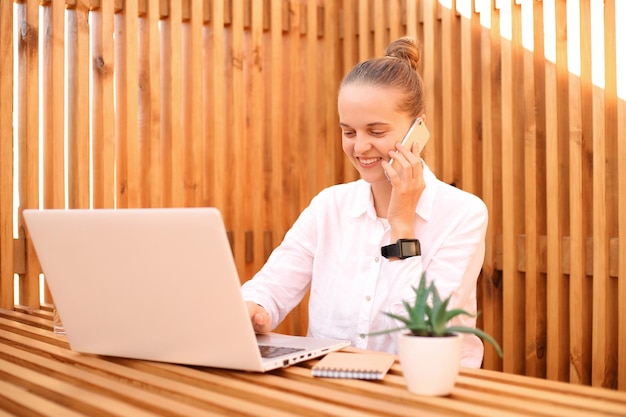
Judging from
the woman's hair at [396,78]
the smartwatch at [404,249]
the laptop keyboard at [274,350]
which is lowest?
the laptop keyboard at [274,350]

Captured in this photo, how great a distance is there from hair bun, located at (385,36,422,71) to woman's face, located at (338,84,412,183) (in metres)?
0.23

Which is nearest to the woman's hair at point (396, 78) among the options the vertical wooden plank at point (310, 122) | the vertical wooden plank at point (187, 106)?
the vertical wooden plank at point (187, 106)

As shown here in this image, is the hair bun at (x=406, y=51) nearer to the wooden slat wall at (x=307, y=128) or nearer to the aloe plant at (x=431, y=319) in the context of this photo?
the wooden slat wall at (x=307, y=128)

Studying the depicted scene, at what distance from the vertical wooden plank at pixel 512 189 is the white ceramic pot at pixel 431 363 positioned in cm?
189

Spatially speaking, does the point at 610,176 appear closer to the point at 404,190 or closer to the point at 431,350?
the point at 404,190

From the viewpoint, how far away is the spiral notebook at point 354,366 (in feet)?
4.73

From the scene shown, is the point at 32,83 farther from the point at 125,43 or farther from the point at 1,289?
the point at 1,289

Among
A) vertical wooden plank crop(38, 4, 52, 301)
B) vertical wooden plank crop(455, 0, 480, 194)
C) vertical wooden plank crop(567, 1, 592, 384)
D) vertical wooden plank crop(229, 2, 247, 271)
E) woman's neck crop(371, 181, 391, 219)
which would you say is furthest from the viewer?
vertical wooden plank crop(229, 2, 247, 271)

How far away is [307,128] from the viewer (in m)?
3.78

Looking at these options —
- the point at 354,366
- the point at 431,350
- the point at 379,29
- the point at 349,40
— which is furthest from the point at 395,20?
the point at 431,350

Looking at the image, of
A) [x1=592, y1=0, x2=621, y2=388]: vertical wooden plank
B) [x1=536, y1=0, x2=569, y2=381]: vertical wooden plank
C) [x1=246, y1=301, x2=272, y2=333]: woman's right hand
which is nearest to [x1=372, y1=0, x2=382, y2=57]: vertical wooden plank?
[x1=536, y1=0, x2=569, y2=381]: vertical wooden plank

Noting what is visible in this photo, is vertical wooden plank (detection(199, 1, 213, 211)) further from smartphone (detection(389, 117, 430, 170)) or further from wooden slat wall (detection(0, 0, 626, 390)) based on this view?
smartphone (detection(389, 117, 430, 170))

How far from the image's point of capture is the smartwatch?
2.07 meters

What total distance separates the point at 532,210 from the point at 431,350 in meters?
1.89
